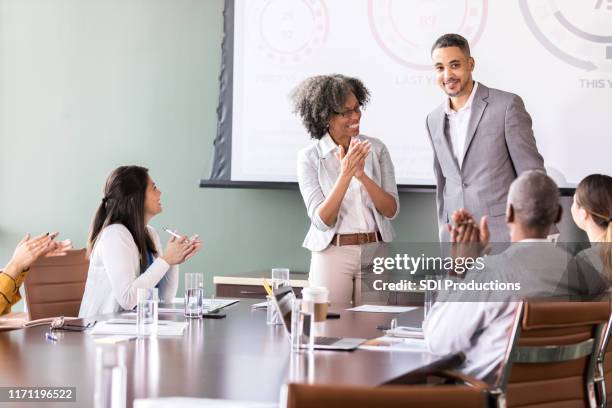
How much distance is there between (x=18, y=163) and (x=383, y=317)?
3546mm

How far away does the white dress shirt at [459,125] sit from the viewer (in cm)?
398

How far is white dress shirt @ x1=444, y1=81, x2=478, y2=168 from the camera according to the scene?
13.1ft

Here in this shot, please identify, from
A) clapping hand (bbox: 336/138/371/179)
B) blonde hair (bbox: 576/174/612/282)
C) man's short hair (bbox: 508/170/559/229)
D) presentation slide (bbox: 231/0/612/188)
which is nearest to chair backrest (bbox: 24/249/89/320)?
clapping hand (bbox: 336/138/371/179)

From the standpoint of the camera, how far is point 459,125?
404 cm

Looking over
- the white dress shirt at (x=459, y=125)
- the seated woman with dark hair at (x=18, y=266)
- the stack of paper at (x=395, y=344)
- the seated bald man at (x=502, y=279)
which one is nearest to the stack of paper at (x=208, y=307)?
the seated woman with dark hair at (x=18, y=266)

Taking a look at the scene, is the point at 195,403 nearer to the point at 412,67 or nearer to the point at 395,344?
the point at 395,344

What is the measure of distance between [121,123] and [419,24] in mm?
2062

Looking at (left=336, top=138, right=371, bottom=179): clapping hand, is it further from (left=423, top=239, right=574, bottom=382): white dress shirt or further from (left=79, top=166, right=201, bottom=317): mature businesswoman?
(left=423, top=239, right=574, bottom=382): white dress shirt

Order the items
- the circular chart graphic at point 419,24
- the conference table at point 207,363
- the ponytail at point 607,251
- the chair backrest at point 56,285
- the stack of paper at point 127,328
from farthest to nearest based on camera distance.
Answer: the circular chart graphic at point 419,24
the chair backrest at point 56,285
the ponytail at point 607,251
the stack of paper at point 127,328
the conference table at point 207,363

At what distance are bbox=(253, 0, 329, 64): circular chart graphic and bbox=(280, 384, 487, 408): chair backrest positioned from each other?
406cm

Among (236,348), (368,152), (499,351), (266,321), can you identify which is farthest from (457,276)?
(368,152)

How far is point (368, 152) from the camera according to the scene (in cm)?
384

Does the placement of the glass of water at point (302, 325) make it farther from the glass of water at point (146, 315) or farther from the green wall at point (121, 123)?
the green wall at point (121, 123)

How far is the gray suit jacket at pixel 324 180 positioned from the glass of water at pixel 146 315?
4.27 ft
